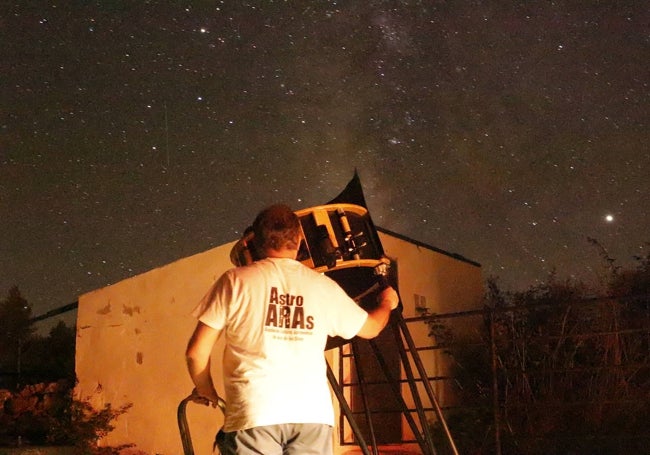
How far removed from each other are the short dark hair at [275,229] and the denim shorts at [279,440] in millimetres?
680

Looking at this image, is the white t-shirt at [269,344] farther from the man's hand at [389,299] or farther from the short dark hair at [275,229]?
the man's hand at [389,299]

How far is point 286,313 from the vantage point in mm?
2623

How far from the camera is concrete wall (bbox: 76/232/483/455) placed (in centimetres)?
692

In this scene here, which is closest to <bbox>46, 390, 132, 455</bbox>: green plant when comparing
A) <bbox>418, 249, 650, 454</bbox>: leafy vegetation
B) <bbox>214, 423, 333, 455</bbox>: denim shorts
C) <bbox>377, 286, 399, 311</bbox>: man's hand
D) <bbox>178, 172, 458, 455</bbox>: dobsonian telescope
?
<bbox>418, 249, 650, 454</bbox>: leafy vegetation

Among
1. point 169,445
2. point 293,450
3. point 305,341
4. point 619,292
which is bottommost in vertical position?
point 169,445

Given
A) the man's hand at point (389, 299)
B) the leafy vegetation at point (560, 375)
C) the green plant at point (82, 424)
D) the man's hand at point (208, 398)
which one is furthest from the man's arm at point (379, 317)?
the green plant at point (82, 424)

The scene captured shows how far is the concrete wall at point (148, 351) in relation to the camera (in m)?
6.92

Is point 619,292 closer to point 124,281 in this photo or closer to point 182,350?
point 182,350

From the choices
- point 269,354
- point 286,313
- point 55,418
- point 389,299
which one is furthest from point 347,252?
point 55,418

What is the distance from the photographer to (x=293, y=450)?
2.54 m

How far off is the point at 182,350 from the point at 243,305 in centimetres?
467

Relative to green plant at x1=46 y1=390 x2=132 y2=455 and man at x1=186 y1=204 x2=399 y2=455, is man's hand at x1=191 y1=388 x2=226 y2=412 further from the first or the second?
green plant at x1=46 y1=390 x2=132 y2=455

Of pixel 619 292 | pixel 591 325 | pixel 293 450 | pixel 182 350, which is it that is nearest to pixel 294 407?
pixel 293 450

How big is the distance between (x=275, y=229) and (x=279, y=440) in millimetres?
778
